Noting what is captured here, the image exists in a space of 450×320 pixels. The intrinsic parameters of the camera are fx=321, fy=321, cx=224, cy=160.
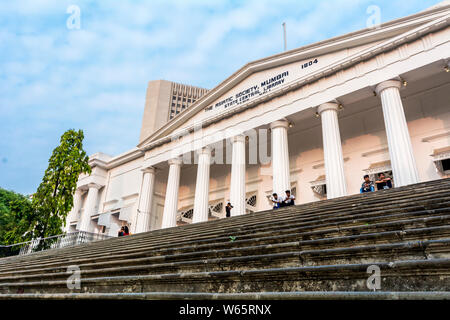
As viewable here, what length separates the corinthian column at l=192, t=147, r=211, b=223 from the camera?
1864 cm

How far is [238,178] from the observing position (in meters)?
17.4

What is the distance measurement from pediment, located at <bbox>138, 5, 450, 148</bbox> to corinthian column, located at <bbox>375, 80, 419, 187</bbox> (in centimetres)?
218

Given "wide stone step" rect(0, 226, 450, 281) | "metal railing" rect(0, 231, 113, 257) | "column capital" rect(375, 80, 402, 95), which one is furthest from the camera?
"metal railing" rect(0, 231, 113, 257)

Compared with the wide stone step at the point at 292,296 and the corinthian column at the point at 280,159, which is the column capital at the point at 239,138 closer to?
the corinthian column at the point at 280,159

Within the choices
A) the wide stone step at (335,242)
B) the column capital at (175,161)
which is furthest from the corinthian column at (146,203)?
the wide stone step at (335,242)

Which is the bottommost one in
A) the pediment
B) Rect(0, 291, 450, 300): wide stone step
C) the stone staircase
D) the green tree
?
Rect(0, 291, 450, 300): wide stone step

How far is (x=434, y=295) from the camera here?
7.71ft

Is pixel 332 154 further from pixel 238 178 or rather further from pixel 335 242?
pixel 335 242

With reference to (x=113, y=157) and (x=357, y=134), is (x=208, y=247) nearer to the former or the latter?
(x=357, y=134)

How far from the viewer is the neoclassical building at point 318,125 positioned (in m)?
13.1

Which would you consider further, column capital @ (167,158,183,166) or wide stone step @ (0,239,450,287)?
column capital @ (167,158,183,166)

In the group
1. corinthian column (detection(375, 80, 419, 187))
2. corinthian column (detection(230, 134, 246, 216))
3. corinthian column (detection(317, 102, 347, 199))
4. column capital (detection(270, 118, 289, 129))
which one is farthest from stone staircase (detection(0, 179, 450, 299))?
column capital (detection(270, 118, 289, 129))

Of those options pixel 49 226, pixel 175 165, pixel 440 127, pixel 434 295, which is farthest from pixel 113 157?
pixel 434 295

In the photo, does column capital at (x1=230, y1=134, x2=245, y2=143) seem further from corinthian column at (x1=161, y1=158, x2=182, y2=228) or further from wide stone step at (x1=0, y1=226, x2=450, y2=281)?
wide stone step at (x1=0, y1=226, x2=450, y2=281)
